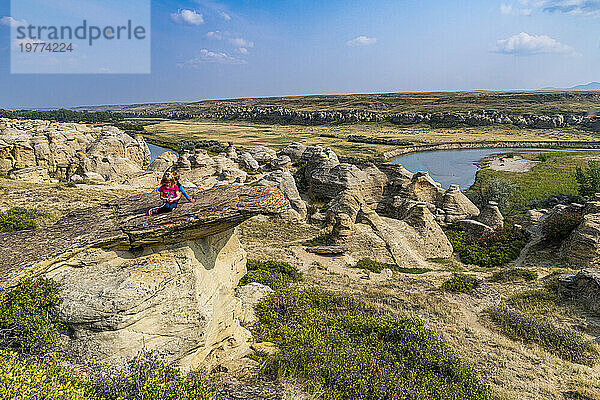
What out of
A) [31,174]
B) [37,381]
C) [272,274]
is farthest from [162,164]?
[37,381]

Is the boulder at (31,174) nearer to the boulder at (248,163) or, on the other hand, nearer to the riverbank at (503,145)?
the boulder at (248,163)

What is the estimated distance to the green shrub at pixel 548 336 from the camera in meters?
9.71

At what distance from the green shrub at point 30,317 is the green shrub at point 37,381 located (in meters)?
0.21

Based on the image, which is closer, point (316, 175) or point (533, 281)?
point (533, 281)

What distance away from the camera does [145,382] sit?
5492 mm

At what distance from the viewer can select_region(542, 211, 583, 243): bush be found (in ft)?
62.5

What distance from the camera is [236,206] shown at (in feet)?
19.9

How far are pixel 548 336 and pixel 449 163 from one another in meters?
67.9

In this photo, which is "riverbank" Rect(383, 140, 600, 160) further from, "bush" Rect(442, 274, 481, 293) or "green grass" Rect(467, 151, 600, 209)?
"bush" Rect(442, 274, 481, 293)

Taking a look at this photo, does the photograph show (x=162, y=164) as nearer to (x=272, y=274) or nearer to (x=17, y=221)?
(x=17, y=221)

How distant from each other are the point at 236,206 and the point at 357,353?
4.88 metres

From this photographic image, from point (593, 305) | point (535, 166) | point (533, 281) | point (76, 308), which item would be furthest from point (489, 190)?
point (76, 308)

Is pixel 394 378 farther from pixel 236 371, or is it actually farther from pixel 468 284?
pixel 468 284

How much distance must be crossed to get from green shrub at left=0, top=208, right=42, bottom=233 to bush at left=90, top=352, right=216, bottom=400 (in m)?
13.2
